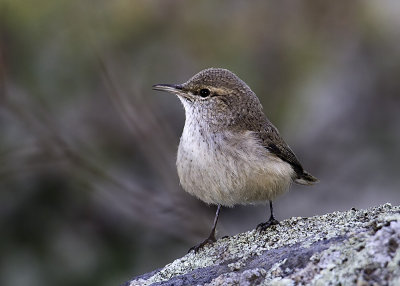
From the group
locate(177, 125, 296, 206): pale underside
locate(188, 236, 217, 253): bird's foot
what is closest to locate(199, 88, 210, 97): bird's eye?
locate(177, 125, 296, 206): pale underside

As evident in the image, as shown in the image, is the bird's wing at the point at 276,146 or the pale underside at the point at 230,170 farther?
the bird's wing at the point at 276,146

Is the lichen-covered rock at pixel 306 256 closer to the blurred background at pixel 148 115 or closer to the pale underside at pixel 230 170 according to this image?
the pale underside at pixel 230 170

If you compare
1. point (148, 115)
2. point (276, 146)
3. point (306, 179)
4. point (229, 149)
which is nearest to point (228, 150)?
point (229, 149)

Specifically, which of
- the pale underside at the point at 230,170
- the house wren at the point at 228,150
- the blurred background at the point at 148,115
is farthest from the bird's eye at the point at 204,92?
the blurred background at the point at 148,115

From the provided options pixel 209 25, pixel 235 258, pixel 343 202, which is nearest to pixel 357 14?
pixel 209 25

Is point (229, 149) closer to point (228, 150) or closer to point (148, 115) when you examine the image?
point (228, 150)

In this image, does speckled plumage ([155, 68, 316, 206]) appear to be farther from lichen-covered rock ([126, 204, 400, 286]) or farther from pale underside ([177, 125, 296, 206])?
lichen-covered rock ([126, 204, 400, 286])
